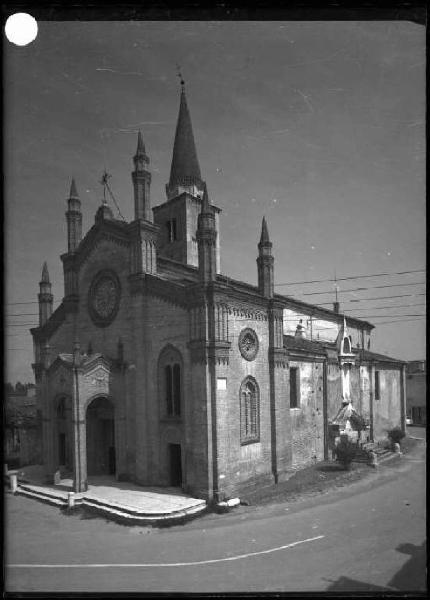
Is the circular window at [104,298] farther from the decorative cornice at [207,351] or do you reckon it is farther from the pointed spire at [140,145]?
the pointed spire at [140,145]

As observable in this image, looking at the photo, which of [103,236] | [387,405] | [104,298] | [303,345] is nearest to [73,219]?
[103,236]

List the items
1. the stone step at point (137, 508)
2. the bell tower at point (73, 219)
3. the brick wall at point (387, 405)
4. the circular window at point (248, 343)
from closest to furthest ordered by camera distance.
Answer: the bell tower at point (73, 219), the stone step at point (137, 508), the circular window at point (248, 343), the brick wall at point (387, 405)

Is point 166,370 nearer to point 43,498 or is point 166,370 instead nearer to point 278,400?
point 278,400

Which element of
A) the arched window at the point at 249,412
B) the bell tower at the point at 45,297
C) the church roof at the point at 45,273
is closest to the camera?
the church roof at the point at 45,273

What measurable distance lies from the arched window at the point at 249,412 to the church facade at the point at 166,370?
4 centimetres

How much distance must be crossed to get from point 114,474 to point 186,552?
7656mm

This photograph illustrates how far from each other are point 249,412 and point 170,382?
323 centimetres

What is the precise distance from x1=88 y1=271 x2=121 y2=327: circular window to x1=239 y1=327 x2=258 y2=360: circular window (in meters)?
5.06

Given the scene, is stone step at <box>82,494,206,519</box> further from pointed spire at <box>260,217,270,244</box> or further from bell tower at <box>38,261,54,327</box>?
pointed spire at <box>260,217,270,244</box>

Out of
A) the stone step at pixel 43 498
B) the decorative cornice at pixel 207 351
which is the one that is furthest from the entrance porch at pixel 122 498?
the decorative cornice at pixel 207 351

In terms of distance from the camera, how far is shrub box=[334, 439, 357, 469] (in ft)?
53.7

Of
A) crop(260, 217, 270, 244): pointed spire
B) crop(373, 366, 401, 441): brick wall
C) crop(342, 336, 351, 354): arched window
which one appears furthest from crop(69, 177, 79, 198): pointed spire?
crop(373, 366, 401, 441): brick wall

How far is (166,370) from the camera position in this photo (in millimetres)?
15008

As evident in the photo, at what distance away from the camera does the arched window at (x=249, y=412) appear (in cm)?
1500
